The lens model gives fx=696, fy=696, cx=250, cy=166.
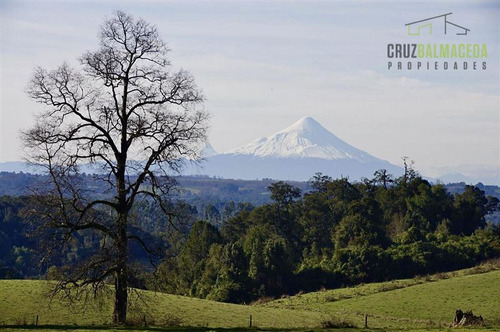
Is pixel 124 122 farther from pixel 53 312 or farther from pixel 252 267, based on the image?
pixel 252 267

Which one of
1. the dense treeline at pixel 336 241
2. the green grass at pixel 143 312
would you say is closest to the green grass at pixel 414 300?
the green grass at pixel 143 312

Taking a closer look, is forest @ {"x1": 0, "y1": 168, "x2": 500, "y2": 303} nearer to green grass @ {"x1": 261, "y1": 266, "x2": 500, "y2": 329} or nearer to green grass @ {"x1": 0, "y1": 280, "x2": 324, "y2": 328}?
green grass @ {"x1": 261, "y1": 266, "x2": 500, "y2": 329}

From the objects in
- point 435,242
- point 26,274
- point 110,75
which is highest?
point 110,75

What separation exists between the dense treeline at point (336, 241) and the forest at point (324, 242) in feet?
0.38

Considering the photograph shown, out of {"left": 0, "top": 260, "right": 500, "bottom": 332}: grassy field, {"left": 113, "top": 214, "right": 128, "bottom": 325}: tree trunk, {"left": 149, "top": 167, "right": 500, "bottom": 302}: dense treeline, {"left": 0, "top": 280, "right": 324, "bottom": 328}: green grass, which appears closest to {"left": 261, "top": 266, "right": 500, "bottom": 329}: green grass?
{"left": 0, "top": 260, "right": 500, "bottom": 332}: grassy field

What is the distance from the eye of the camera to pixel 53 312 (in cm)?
3416

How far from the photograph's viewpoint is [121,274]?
26297mm

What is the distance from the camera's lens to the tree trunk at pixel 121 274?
2605 centimetres

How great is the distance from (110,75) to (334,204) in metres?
76.3

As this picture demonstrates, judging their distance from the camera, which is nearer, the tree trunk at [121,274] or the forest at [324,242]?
the tree trunk at [121,274]

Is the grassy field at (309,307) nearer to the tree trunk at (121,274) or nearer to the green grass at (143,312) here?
the green grass at (143,312)

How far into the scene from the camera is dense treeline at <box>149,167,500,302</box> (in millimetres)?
71500

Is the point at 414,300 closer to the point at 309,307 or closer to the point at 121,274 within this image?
the point at 309,307

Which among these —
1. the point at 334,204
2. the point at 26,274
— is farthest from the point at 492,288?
the point at 26,274
